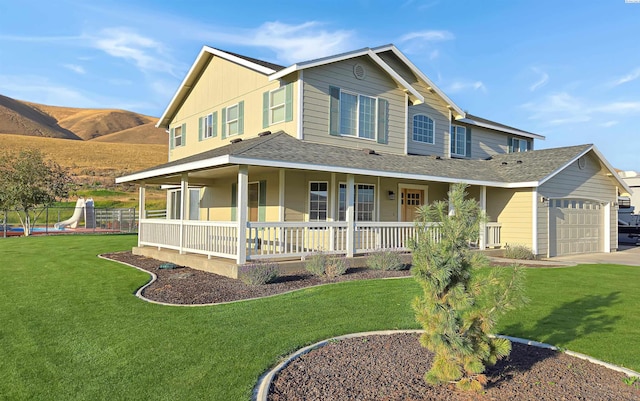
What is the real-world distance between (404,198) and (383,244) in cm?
367

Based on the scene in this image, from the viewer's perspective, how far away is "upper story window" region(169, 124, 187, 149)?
19750mm

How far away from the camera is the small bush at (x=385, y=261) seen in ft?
38.9

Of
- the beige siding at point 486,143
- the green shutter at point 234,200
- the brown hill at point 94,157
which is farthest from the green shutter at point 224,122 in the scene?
the brown hill at point 94,157

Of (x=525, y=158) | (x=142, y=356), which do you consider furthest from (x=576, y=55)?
(x=142, y=356)

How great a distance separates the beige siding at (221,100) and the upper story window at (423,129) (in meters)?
6.13

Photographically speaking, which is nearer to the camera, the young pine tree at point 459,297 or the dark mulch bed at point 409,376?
the young pine tree at point 459,297

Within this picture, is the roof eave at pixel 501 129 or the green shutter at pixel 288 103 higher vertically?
the roof eave at pixel 501 129

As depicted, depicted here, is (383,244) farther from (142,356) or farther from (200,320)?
(142,356)

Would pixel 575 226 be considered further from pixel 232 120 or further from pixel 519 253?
pixel 232 120

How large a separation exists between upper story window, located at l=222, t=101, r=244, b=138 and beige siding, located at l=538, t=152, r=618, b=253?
11792 millimetres

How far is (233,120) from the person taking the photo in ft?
53.8

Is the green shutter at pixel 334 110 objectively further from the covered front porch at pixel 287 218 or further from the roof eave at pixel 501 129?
the roof eave at pixel 501 129

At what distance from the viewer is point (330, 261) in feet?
36.3

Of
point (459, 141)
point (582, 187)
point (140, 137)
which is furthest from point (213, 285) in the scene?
point (140, 137)
